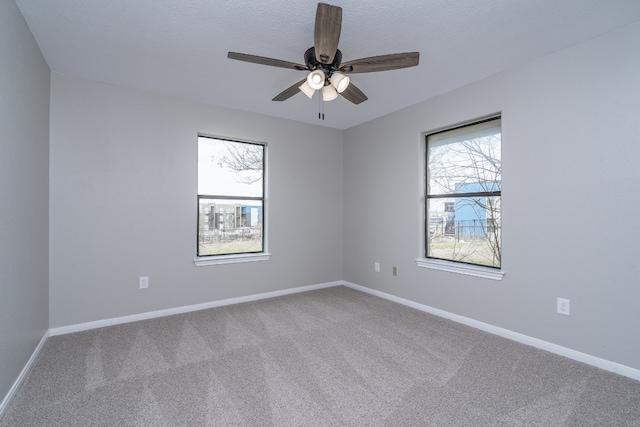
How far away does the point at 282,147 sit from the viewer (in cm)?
421

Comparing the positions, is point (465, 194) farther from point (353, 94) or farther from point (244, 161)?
point (244, 161)

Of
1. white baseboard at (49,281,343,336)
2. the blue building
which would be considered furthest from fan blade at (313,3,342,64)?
white baseboard at (49,281,343,336)

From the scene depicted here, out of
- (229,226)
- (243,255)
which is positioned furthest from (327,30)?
(243,255)

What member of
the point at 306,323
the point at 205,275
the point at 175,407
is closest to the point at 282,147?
the point at 205,275

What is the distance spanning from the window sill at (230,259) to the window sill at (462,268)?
1.98 m

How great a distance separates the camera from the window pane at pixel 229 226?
373cm

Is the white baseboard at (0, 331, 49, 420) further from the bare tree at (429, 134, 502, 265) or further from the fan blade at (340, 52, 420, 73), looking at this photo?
the bare tree at (429, 134, 502, 265)

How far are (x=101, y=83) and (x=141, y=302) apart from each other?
228 cm

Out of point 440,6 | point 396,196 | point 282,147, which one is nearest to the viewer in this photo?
point 440,6

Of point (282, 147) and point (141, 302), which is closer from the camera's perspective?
point (141, 302)

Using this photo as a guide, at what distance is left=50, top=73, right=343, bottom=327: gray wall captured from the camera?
9.48 ft

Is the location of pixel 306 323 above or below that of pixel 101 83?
below

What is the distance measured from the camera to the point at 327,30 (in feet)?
5.75

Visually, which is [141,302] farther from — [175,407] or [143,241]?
[175,407]
